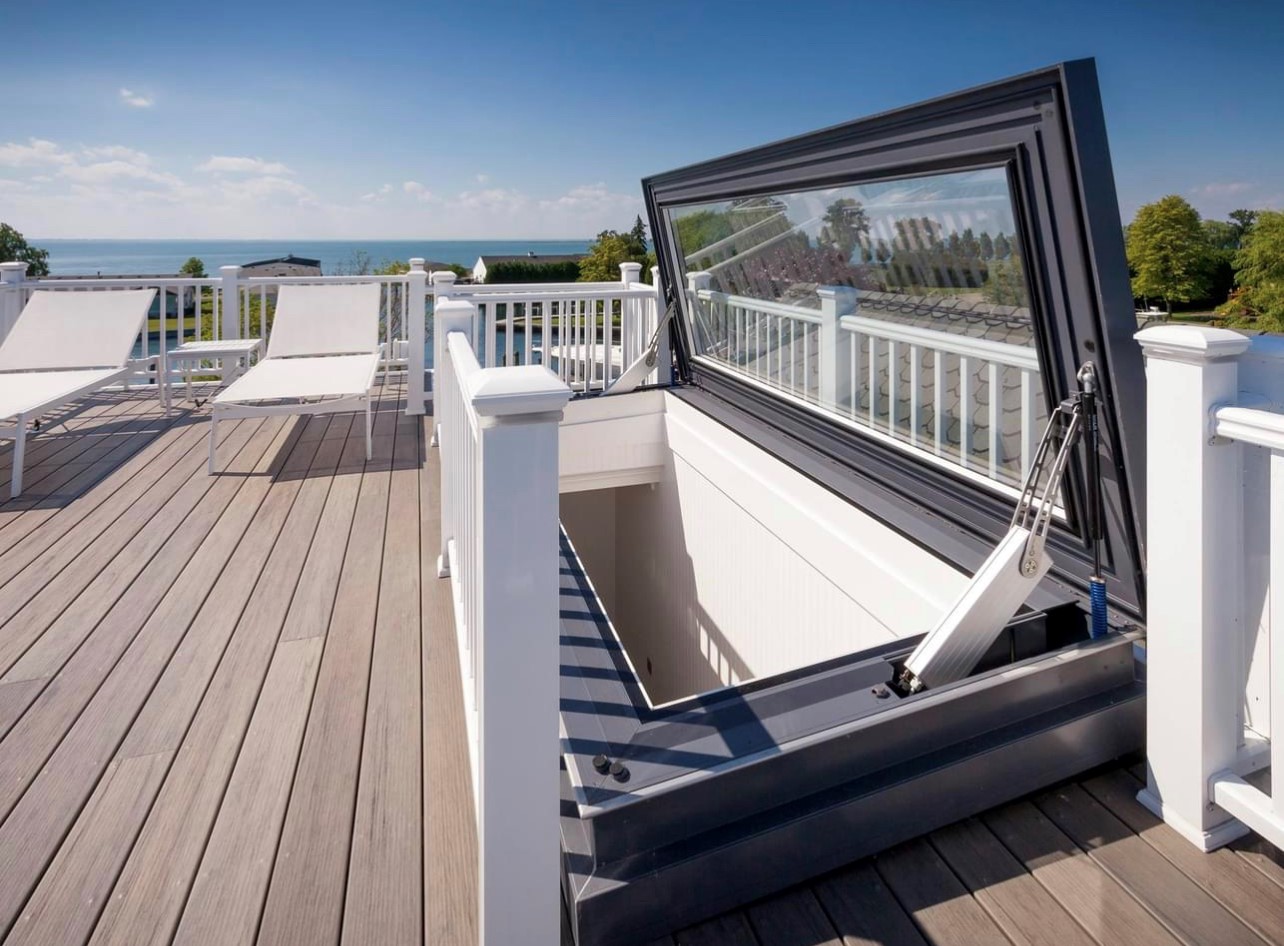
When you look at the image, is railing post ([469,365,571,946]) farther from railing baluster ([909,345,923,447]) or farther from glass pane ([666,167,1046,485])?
railing baluster ([909,345,923,447])

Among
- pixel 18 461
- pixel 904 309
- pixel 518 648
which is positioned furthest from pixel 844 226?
pixel 18 461

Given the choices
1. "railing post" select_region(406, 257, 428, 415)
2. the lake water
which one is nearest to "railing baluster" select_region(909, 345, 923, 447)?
"railing post" select_region(406, 257, 428, 415)

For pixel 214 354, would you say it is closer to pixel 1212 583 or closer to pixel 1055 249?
pixel 1055 249

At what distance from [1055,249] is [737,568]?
2.20m

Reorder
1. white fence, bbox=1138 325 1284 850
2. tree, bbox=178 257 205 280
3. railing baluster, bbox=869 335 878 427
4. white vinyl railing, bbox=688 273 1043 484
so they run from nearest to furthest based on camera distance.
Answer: white fence, bbox=1138 325 1284 850 < white vinyl railing, bbox=688 273 1043 484 < railing baluster, bbox=869 335 878 427 < tree, bbox=178 257 205 280

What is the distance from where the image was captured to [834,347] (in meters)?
2.91

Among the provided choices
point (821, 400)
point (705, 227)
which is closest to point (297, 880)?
point (821, 400)

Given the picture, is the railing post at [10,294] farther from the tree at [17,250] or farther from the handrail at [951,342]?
the tree at [17,250]

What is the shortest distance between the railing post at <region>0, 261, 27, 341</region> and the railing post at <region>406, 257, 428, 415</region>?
293 centimetres

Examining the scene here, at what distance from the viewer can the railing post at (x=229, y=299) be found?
5.64 metres

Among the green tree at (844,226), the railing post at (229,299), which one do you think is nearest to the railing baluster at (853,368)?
the green tree at (844,226)

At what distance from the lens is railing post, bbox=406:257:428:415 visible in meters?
5.26

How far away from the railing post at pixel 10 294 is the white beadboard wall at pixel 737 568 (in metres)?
4.38

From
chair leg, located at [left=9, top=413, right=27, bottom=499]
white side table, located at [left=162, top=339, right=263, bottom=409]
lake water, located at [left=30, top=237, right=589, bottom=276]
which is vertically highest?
lake water, located at [left=30, top=237, right=589, bottom=276]
